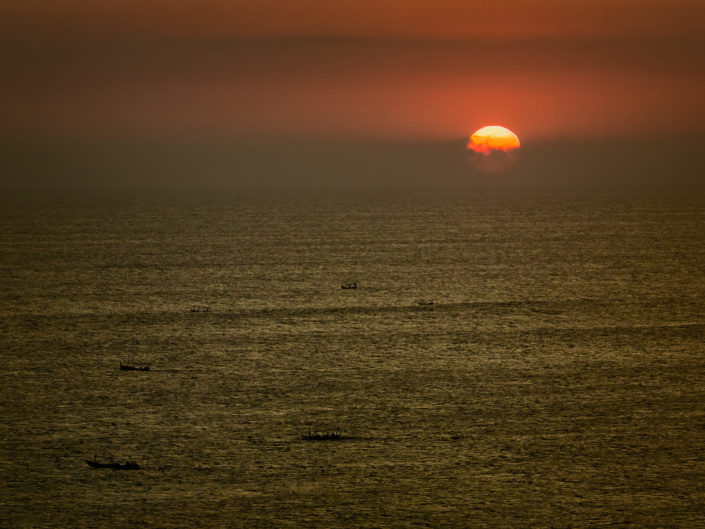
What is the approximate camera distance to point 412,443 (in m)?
16.1

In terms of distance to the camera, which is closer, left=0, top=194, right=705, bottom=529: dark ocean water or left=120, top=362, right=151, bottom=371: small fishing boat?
left=0, top=194, right=705, bottom=529: dark ocean water

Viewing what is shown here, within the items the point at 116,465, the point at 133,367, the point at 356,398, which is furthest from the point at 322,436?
the point at 133,367

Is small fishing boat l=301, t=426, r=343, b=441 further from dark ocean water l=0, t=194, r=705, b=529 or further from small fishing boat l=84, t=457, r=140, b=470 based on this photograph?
small fishing boat l=84, t=457, r=140, b=470

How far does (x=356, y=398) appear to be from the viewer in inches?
766

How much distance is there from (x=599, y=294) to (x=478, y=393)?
A: 61.5ft

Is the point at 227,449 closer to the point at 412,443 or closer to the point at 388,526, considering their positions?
the point at 412,443

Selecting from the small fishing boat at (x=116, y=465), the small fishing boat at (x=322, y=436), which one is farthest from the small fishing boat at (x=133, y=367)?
the small fishing boat at (x=116, y=465)

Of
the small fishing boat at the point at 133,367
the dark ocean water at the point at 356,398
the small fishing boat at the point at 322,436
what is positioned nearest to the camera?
the dark ocean water at the point at 356,398

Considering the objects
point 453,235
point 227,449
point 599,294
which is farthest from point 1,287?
point 453,235

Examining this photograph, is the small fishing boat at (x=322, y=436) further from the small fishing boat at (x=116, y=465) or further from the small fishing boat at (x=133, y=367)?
the small fishing boat at (x=133, y=367)

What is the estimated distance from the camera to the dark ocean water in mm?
13289

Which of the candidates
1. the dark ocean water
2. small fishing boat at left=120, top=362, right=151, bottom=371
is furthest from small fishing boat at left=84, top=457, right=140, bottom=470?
small fishing boat at left=120, top=362, right=151, bottom=371

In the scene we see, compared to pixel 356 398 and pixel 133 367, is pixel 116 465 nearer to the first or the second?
pixel 356 398

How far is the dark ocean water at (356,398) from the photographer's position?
43.6 feet
